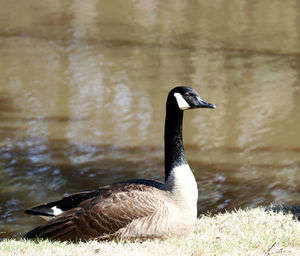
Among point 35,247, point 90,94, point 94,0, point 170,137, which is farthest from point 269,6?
point 35,247

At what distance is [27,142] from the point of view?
975 centimetres

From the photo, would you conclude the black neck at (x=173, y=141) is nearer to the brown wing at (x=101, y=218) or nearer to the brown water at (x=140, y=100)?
the brown wing at (x=101, y=218)

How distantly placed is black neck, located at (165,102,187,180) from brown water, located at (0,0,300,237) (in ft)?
6.92

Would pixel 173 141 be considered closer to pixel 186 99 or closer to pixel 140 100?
pixel 186 99

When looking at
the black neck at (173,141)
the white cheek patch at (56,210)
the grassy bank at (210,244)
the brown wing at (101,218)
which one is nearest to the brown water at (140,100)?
the white cheek patch at (56,210)

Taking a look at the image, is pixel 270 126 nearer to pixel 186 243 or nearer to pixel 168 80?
pixel 168 80

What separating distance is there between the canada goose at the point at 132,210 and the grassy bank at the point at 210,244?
0.15 metres

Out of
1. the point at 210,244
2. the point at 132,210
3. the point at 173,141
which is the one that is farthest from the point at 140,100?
the point at 210,244

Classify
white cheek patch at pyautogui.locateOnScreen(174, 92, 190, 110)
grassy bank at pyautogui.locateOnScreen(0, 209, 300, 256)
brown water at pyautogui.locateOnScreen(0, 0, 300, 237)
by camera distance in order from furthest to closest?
brown water at pyautogui.locateOnScreen(0, 0, 300, 237) → white cheek patch at pyautogui.locateOnScreen(174, 92, 190, 110) → grassy bank at pyautogui.locateOnScreen(0, 209, 300, 256)

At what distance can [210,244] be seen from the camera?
16.4 ft

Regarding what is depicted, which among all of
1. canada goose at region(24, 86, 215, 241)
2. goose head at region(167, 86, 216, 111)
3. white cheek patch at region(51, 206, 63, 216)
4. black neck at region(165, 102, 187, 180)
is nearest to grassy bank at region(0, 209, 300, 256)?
canada goose at region(24, 86, 215, 241)

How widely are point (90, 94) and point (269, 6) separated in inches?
451

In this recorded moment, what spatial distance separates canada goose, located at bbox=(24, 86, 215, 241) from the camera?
519cm

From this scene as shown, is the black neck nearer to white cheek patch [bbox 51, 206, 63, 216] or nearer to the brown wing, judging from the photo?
the brown wing
